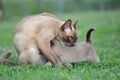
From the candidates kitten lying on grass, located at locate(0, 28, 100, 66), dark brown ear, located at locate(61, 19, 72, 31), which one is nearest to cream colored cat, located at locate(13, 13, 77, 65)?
dark brown ear, located at locate(61, 19, 72, 31)

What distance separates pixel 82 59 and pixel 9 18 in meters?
22.4

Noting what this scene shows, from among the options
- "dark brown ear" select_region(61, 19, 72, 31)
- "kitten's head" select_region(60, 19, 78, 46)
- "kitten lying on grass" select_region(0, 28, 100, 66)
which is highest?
"dark brown ear" select_region(61, 19, 72, 31)

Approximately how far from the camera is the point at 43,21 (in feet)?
32.9

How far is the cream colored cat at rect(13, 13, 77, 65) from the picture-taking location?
9633 mm

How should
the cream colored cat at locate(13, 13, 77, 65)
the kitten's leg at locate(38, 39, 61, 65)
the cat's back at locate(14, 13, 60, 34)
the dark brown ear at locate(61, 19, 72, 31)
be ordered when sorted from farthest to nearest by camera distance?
the dark brown ear at locate(61, 19, 72, 31)
the cat's back at locate(14, 13, 60, 34)
the cream colored cat at locate(13, 13, 77, 65)
the kitten's leg at locate(38, 39, 61, 65)

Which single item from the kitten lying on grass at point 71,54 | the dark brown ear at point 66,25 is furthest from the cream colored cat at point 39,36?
the kitten lying on grass at point 71,54

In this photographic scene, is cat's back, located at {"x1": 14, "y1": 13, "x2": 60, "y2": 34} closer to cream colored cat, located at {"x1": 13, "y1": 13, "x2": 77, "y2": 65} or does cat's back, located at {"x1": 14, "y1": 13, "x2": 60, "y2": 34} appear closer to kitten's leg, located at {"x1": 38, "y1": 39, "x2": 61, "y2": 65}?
cream colored cat, located at {"x1": 13, "y1": 13, "x2": 77, "y2": 65}

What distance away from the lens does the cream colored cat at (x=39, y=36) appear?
963 centimetres

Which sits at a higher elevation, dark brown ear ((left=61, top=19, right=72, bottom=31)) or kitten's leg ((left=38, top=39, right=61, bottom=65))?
dark brown ear ((left=61, top=19, right=72, bottom=31))

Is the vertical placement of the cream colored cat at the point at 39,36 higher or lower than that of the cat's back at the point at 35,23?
lower

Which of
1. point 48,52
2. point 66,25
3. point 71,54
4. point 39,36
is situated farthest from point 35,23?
point 71,54

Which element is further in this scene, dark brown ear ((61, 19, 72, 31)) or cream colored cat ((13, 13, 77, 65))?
dark brown ear ((61, 19, 72, 31))

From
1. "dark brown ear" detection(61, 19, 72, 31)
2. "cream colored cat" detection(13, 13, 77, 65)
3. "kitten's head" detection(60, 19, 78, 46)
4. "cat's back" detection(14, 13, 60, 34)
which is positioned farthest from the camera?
"kitten's head" detection(60, 19, 78, 46)

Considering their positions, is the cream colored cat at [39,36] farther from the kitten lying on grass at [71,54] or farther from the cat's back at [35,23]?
the kitten lying on grass at [71,54]
